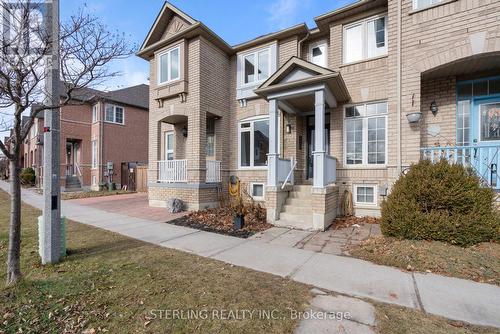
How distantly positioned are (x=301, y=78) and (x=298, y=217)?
13.0 ft

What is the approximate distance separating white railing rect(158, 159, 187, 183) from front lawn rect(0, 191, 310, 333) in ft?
17.6

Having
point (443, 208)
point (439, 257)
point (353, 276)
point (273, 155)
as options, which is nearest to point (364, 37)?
point (273, 155)

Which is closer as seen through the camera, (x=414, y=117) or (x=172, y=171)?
(x=414, y=117)

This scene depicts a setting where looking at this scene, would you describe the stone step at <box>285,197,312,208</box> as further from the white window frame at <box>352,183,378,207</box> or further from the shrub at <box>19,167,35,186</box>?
the shrub at <box>19,167,35,186</box>

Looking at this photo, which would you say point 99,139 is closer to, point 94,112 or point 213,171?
point 94,112

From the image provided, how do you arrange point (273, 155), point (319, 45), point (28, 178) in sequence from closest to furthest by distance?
point (273, 155), point (319, 45), point (28, 178)

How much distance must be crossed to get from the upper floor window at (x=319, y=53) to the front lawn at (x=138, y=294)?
8146mm

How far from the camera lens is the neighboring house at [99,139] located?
765 inches

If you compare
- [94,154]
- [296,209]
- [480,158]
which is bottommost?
[296,209]

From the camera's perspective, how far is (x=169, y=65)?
10.6 m

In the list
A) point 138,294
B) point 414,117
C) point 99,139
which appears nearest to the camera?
point 138,294

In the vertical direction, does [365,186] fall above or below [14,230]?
above

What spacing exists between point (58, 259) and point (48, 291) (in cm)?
118

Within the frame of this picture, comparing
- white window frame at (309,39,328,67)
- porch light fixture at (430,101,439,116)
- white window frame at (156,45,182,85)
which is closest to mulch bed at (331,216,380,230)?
porch light fixture at (430,101,439,116)
